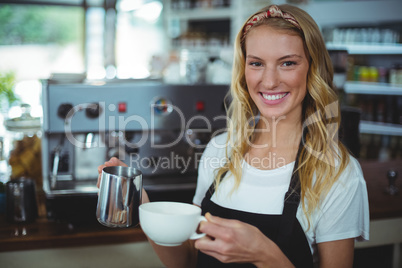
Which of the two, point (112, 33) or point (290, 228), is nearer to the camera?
point (290, 228)

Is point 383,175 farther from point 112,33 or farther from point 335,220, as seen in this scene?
point 112,33

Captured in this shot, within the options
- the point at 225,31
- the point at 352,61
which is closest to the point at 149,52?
the point at 225,31

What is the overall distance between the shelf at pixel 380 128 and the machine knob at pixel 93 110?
3523 millimetres

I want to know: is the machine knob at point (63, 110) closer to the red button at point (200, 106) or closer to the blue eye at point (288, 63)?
the red button at point (200, 106)

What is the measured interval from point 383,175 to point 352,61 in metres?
2.65

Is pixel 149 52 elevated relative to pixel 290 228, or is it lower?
elevated

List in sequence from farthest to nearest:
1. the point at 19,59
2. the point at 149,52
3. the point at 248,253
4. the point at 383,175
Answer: the point at 149,52 < the point at 19,59 < the point at 383,175 < the point at 248,253

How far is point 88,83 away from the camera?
5.27 feet

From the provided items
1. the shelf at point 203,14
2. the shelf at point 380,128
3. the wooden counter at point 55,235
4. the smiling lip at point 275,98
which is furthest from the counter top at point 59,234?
Answer: the shelf at point 203,14

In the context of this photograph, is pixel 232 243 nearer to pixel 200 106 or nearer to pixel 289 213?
pixel 289 213

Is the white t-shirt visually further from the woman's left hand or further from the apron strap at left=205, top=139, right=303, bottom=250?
the woman's left hand

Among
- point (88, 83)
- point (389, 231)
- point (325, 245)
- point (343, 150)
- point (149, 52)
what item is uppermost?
point (149, 52)

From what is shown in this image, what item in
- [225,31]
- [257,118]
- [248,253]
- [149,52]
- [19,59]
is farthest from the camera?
[149,52]

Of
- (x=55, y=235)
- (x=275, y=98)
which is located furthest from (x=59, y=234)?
(x=275, y=98)
